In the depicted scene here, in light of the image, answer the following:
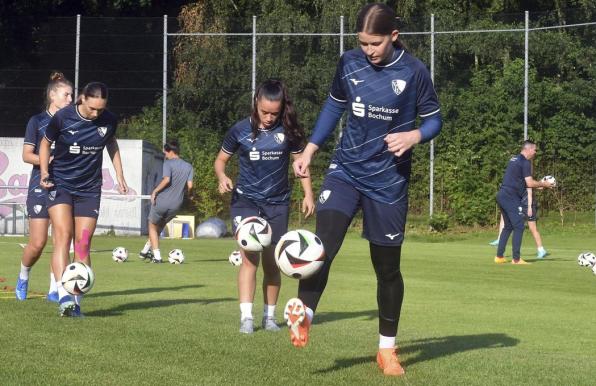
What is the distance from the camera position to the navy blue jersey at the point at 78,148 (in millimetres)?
10086

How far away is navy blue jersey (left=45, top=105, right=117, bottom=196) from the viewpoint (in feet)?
33.1

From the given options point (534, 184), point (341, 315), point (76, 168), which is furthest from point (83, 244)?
point (534, 184)

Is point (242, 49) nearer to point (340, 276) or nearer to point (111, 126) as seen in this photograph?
point (340, 276)

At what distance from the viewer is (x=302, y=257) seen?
6.67 metres

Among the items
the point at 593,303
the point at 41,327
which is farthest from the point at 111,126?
the point at 593,303

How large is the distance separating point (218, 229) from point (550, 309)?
19.6 m

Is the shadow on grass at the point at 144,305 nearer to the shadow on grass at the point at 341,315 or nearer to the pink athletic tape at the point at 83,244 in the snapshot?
the pink athletic tape at the point at 83,244

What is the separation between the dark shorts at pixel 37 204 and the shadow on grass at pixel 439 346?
4233mm

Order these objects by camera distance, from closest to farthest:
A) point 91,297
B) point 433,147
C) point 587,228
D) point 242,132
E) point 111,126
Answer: point 242,132 → point 111,126 → point 91,297 → point 587,228 → point 433,147

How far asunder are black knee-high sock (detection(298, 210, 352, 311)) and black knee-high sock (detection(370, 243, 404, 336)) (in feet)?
0.99

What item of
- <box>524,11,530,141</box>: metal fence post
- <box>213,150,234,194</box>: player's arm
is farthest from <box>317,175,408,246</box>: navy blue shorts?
<box>524,11,530,141</box>: metal fence post

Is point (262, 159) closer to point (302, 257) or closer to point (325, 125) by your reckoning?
point (325, 125)

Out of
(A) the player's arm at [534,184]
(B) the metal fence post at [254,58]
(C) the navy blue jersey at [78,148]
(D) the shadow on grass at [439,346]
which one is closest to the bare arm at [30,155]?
(C) the navy blue jersey at [78,148]

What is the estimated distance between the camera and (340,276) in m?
16.6
